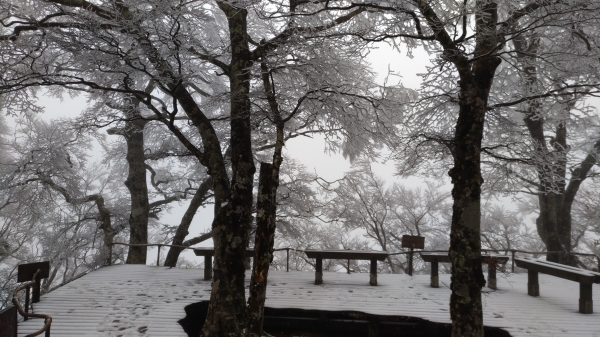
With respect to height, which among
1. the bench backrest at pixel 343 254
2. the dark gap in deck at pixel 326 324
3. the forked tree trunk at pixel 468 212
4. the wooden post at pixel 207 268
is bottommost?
the dark gap in deck at pixel 326 324

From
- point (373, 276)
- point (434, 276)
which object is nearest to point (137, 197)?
point (373, 276)

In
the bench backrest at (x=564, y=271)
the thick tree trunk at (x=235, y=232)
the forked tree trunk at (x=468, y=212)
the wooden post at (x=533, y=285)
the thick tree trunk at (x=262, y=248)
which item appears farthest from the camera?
the wooden post at (x=533, y=285)

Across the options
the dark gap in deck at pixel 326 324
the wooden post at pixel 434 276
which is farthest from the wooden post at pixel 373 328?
the wooden post at pixel 434 276

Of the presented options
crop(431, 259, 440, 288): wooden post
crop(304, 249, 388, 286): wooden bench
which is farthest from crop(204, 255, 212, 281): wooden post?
crop(431, 259, 440, 288): wooden post

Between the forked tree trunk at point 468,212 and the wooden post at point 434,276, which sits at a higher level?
the forked tree trunk at point 468,212

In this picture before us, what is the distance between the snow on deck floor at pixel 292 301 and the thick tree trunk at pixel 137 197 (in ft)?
8.26

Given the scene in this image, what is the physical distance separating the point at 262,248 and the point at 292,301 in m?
2.43

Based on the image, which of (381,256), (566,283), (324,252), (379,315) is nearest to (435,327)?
(379,315)

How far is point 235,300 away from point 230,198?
1.78 meters

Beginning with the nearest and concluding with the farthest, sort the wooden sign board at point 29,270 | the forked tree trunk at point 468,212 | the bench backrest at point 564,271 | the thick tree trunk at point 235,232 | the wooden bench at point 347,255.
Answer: the forked tree trunk at point 468,212
the thick tree trunk at point 235,232
the wooden sign board at point 29,270
the bench backrest at point 564,271
the wooden bench at point 347,255

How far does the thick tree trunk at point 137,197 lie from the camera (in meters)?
13.3

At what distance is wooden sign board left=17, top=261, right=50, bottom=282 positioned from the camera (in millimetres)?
6723

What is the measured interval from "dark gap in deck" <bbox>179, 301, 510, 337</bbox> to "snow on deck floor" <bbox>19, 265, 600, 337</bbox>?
18 cm

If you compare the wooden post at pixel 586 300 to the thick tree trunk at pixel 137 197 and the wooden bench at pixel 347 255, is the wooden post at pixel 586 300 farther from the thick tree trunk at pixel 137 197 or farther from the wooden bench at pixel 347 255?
the thick tree trunk at pixel 137 197
